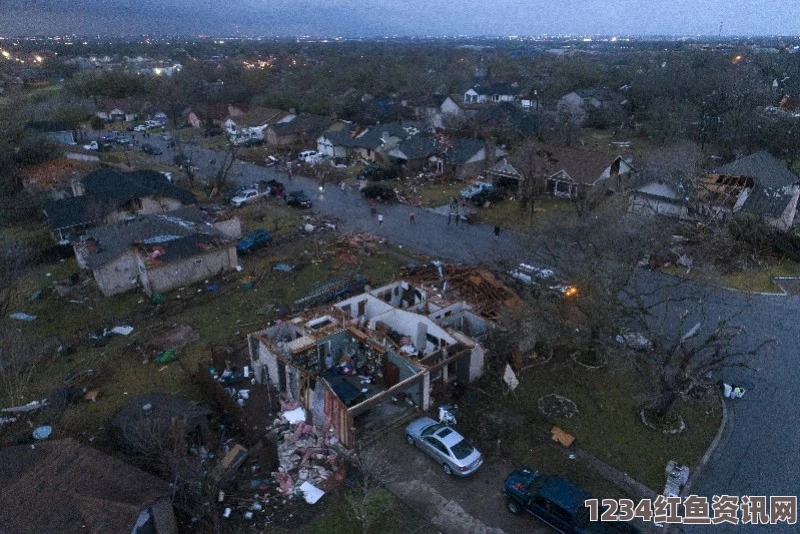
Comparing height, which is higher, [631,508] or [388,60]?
[388,60]

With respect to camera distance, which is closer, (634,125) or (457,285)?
(457,285)

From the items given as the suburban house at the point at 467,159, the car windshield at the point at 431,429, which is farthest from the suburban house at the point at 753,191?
the car windshield at the point at 431,429

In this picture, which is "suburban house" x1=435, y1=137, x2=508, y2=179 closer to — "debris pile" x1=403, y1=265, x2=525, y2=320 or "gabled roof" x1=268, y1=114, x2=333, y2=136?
"gabled roof" x1=268, y1=114, x2=333, y2=136

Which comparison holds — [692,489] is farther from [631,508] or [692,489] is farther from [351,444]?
[351,444]

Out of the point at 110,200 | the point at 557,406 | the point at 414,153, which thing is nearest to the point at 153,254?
the point at 110,200

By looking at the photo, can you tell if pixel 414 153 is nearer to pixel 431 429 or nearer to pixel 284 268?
pixel 284 268

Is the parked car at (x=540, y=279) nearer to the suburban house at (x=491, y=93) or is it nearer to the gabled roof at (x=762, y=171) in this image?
the gabled roof at (x=762, y=171)

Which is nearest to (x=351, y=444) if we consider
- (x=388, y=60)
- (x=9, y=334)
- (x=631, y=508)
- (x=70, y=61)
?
(x=631, y=508)
